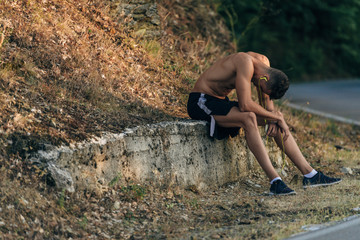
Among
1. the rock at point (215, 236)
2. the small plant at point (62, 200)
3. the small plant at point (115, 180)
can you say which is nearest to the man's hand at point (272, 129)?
the small plant at point (115, 180)

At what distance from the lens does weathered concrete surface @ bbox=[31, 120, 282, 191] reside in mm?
5584

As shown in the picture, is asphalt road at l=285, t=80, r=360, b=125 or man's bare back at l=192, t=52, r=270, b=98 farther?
asphalt road at l=285, t=80, r=360, b=125

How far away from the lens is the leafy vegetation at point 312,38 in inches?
844

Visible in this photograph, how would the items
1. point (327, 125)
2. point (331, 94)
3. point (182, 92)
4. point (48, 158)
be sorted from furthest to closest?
point (331, 94), point (327, 125), point (182, 92), point (48, 158)

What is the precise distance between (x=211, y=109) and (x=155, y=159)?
1.00 m

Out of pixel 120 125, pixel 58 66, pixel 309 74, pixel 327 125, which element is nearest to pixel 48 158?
pixel 120 125

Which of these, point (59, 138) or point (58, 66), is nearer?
point (59, 138)

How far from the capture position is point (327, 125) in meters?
11.7

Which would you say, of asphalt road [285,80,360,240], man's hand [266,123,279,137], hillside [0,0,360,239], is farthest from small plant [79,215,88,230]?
asphalt road [285,80,360,240]

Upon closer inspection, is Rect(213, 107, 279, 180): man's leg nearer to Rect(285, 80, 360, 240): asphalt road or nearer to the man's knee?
the man's knee

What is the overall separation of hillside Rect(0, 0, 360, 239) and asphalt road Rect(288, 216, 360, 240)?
280 millimetres

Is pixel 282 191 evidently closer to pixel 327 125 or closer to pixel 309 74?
pixel 327 125

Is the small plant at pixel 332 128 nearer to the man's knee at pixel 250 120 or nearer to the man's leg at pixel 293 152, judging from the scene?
the man's leg at pixel 293 152

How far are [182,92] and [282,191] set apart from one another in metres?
2.66
